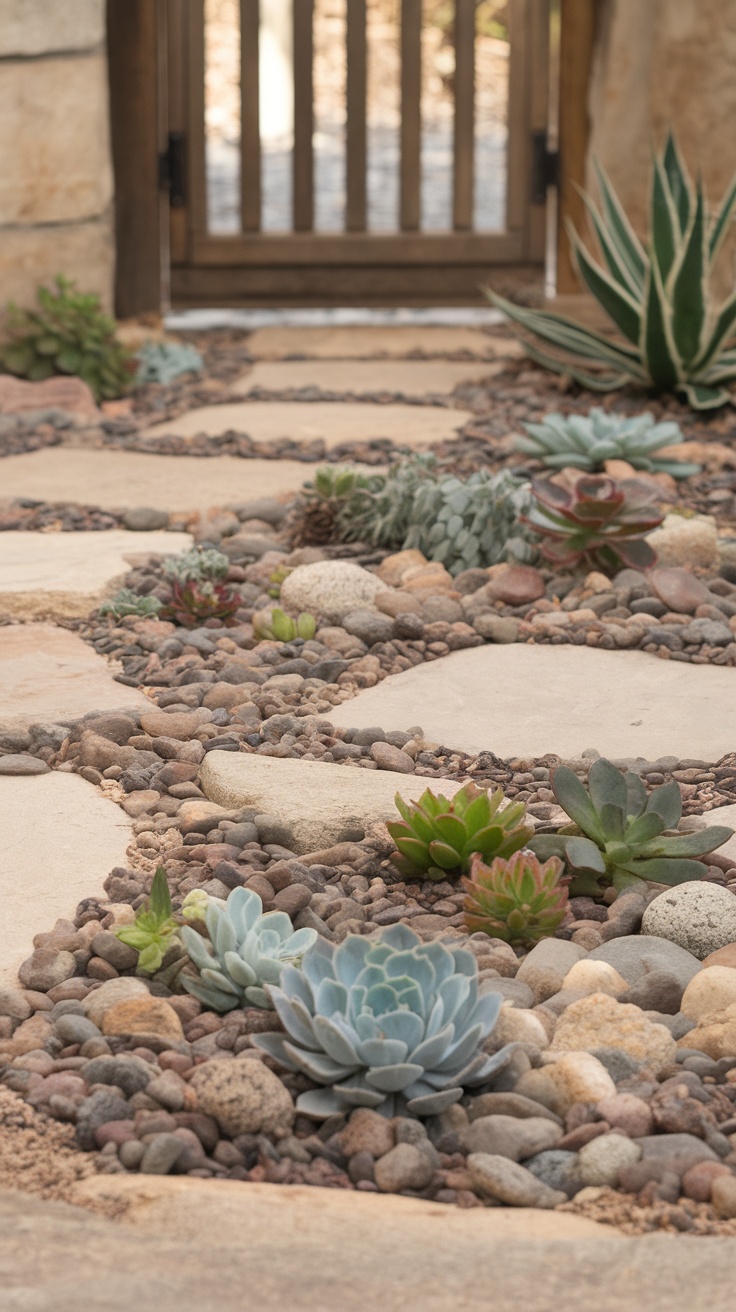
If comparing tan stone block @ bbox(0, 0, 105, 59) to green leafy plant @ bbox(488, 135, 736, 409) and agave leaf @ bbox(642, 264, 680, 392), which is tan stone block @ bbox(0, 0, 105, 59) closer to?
green leafy plant @ bbox(488, 135, 736, 409)

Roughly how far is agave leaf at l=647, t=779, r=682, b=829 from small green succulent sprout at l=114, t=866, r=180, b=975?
2.01 feet

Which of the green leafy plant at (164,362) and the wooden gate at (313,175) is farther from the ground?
the wooden gate at (313,175)

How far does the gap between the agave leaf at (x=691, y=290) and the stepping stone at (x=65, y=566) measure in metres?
1.62

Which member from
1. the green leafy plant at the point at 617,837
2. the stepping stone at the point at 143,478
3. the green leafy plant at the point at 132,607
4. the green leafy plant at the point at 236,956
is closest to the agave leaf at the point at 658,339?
the stepping stone at the point at 143,478

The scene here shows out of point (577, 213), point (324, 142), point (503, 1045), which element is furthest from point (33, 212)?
point (324, 142)

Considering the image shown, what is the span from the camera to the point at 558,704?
2.41 m

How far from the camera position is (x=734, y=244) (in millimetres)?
4941

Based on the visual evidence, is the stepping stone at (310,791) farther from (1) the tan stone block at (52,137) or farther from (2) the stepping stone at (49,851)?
(1) the tan stone block at (52,137)

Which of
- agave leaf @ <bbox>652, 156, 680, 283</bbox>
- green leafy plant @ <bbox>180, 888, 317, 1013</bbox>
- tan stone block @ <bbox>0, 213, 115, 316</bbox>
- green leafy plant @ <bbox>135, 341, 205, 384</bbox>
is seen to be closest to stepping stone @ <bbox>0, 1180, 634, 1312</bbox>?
green leafy plant @ <bbox>180, 888, 317, 1013</bbox>

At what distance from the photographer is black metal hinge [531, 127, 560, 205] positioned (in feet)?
19.3

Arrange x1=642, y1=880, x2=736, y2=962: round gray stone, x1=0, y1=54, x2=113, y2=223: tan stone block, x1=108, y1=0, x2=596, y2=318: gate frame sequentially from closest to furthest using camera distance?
x1=642, y1=880, x2=736, y2=962: round gray stone, x1=0, y1=54, x2=113, y2=223: tan stone block, x1=108, y1=0, x2=596, y2=318: gate frame

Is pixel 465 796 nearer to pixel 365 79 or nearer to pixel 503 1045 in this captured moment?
pixel 503 1045

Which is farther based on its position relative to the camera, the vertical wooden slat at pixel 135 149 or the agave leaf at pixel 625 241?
the vertical wooden slat at pixel 135 149

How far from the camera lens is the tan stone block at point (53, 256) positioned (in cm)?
486
